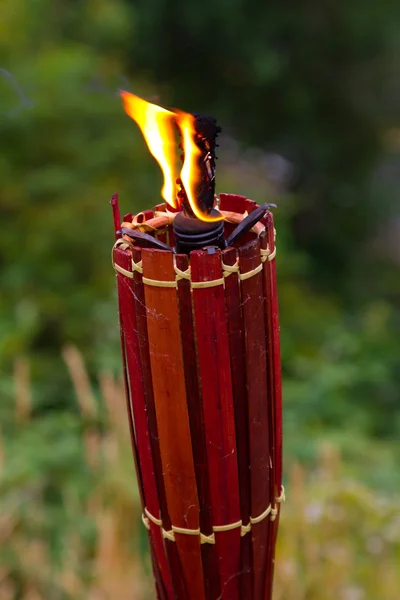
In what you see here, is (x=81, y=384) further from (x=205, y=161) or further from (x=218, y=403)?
(x=205, y=161)

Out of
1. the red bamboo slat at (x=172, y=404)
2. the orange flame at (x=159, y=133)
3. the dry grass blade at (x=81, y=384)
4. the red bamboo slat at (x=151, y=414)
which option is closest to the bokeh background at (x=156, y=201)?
the dry grass blade at (x=81, y=384)

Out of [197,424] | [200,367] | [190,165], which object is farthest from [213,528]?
[190,165]

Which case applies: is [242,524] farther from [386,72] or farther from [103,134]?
[386,72]

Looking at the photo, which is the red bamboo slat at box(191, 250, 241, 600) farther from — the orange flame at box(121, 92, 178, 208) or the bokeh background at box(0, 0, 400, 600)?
the bokeh background at box(0, 0, 400, 600)

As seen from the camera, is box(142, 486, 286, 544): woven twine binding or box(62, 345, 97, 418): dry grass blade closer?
box(142, 486, 286, 544): woven twine binding

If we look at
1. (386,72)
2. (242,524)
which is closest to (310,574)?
(242,524)

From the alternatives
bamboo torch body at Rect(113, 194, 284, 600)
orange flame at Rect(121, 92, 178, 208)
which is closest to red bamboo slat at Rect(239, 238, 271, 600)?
bamboo torch body at Rect(113, 194, 284, 600)

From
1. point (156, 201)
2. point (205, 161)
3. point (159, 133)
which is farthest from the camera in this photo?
point (156, 201)
